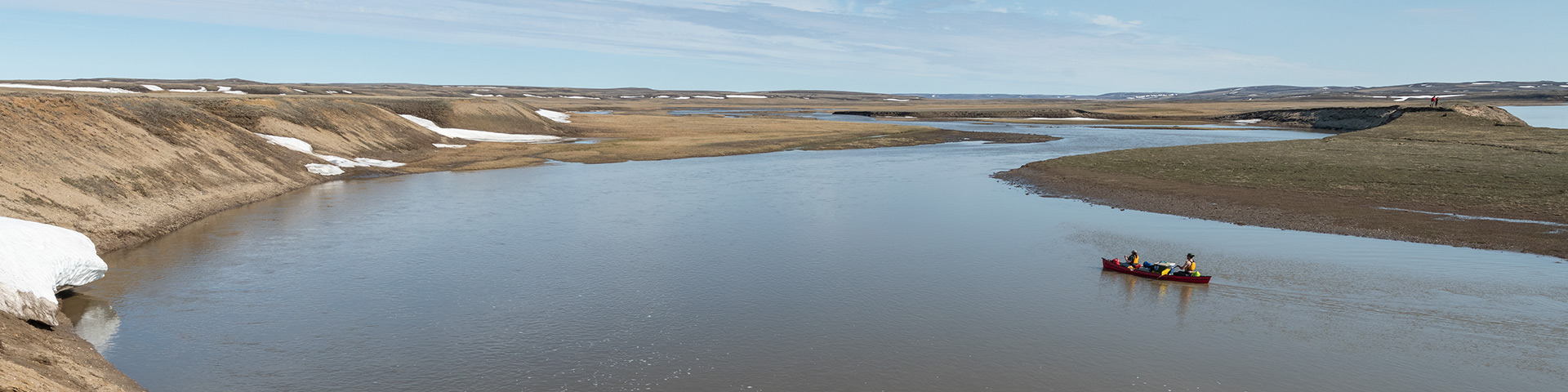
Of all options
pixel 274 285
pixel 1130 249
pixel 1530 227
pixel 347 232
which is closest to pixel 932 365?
pixel 1130 249

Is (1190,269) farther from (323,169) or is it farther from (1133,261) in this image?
(323,169)

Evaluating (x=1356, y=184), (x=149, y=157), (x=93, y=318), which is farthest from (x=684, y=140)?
(x=93, y=318)

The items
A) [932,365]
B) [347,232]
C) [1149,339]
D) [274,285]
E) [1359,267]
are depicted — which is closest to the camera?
[932,365]

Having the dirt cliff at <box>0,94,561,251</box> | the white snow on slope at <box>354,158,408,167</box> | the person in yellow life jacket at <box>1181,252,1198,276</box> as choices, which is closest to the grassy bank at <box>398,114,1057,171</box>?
the white snow on slope at <box>354,158,408,167</box>

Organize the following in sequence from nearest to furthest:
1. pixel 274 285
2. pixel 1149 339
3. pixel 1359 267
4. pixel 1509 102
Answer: pixel 1149 339
pixel 274 285
pixel 1359 267
pixel 1509 102

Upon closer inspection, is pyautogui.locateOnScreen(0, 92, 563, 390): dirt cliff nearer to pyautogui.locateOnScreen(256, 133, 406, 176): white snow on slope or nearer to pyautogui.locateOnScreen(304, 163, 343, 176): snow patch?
pyautogui.locateOnScreen(304, 163, 343, 176): snow patch

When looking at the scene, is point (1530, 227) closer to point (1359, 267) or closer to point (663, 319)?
point (1359, 267)

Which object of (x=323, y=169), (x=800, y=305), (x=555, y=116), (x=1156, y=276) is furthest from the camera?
(x=555, y=116)

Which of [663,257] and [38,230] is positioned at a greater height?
[38,230]
